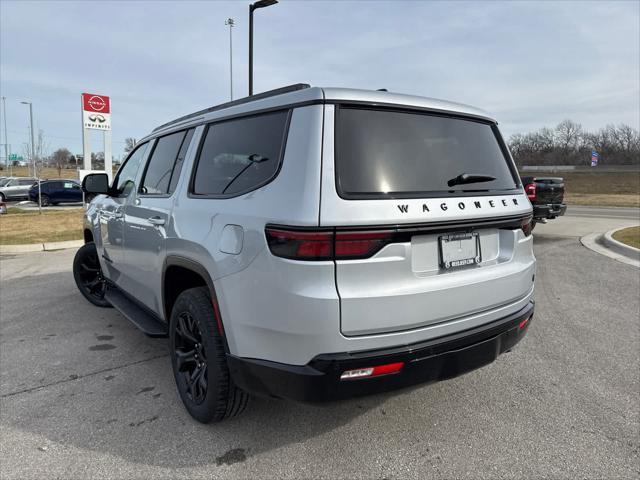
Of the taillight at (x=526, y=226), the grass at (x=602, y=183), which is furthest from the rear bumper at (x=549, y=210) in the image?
the grass at (x=602, y=183)

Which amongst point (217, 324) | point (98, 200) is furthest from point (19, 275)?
point (217, 324)

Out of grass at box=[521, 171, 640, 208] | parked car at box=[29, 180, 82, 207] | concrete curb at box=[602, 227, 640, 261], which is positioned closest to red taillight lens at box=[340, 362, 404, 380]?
concrete curb at box=[602, 227, 640, 261]

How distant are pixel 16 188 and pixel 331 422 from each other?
33.4 meters

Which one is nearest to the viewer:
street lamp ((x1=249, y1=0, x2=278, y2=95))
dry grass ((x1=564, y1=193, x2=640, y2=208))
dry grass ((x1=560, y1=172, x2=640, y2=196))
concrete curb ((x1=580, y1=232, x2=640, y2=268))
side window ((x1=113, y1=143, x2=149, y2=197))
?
side window ((x1=113, y1=143, x2=149, y2=197))

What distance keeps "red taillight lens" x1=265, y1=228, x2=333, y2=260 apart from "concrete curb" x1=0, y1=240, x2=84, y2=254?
9669mm

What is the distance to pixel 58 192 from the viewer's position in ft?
87.2

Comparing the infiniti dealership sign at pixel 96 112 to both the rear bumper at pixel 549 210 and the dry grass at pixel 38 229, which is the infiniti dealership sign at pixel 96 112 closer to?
the dry grass at pixel 38 229

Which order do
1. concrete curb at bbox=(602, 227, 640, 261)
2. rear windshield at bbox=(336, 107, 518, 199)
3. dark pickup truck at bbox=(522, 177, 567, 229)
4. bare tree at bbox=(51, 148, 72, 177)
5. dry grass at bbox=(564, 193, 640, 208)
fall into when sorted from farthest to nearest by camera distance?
bare tree at bbox=(51, 148, 72, 177)
dry grass at bbox=(564, 193, 640, 208)
dark pickup truck at bbox=(522, 177, 567, 229)
concrete curb at bbox=(602, 227, 640, 261)
rear windshield at bbox=(336, 107, 518, 199)

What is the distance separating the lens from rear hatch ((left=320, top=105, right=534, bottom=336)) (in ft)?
6.57

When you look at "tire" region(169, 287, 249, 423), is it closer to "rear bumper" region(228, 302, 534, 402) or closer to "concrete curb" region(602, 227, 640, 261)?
"rear bumper" region(228, 302, 534, 402)

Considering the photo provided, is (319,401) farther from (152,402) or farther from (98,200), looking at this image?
(98,200)

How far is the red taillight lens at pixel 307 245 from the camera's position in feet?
6.41

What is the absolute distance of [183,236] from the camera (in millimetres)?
2754

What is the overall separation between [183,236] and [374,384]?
1451 mm
